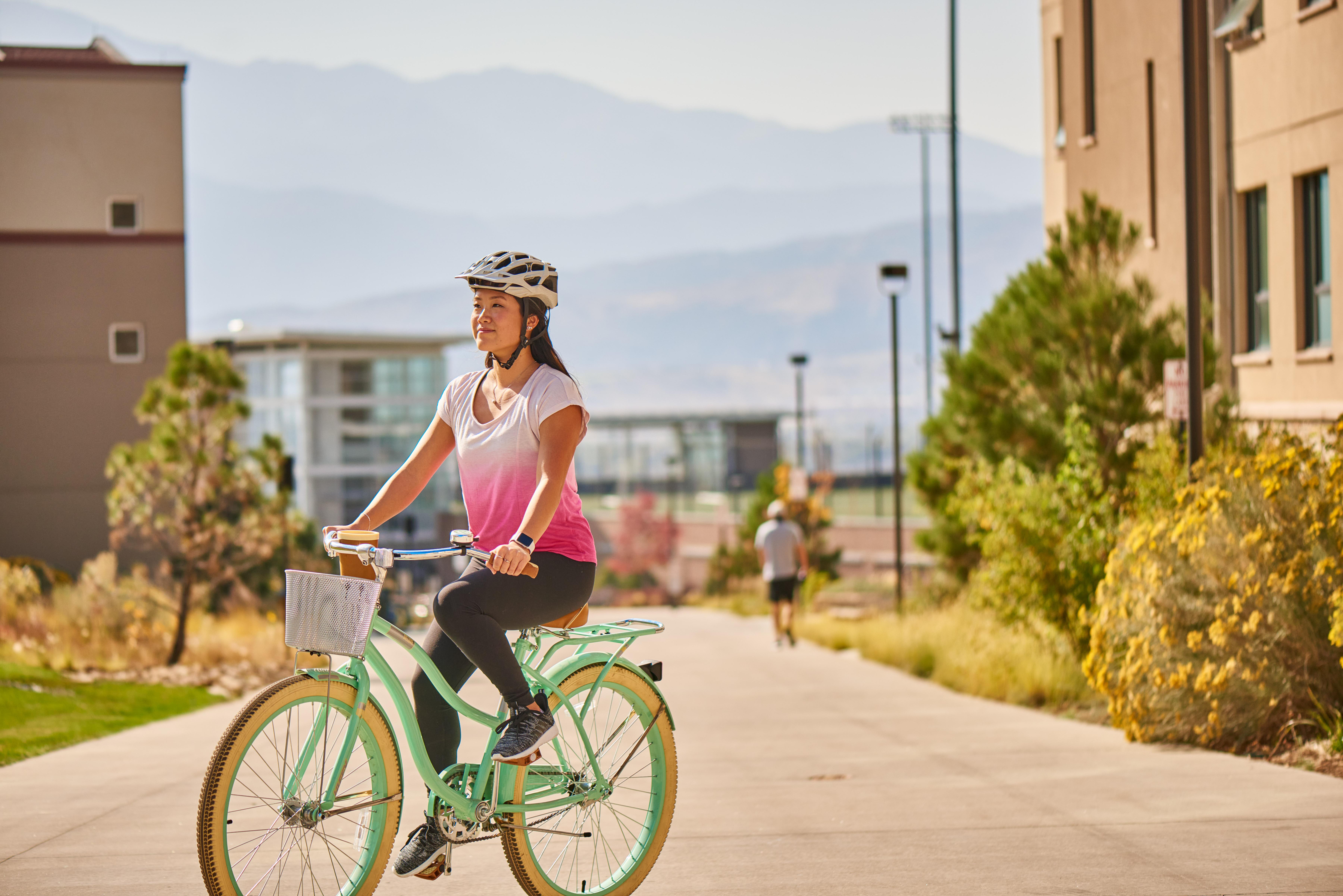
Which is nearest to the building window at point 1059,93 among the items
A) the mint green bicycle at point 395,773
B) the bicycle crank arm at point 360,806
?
the mint green bicycle at point 395,773

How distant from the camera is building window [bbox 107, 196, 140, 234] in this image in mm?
29828

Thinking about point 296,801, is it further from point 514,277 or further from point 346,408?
point 346,408

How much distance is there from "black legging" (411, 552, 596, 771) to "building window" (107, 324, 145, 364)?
26.8 metres

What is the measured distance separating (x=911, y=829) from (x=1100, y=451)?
8.93 m

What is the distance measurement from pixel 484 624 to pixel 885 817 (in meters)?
3.19

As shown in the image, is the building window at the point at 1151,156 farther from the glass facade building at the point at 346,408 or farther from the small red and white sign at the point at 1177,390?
the glass facade building at the point at 346,408

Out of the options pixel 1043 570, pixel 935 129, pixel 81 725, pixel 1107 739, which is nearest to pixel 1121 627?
pixel 1107 739

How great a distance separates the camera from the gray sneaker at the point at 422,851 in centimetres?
491

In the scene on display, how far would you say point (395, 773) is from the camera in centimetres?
503

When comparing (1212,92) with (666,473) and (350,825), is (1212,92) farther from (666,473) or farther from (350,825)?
(666,473)

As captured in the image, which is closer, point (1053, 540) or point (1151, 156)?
point (1053, 540)

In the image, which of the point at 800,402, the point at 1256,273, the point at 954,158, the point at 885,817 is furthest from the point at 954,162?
the point at 885,817

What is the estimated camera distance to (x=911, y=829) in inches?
275

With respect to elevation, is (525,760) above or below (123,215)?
below
